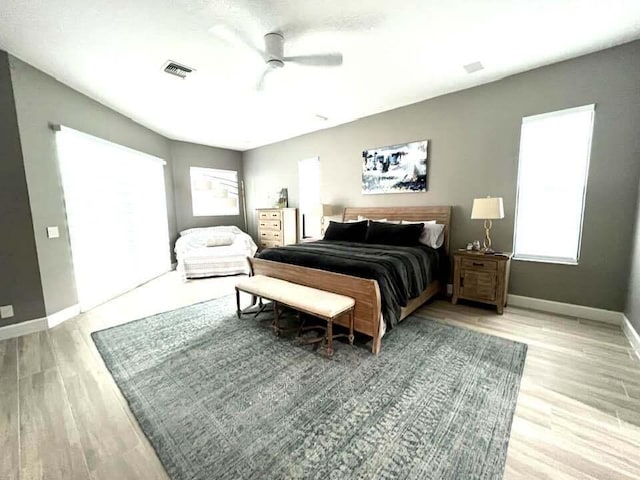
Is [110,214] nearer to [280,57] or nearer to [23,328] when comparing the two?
[23,328]

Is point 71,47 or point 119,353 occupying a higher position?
point 71,47

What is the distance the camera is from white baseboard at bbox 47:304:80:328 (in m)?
2.90

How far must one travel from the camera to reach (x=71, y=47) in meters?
2.40

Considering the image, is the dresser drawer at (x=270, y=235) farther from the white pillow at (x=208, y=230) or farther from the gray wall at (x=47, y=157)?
the gray wall at (x=47, y=157)

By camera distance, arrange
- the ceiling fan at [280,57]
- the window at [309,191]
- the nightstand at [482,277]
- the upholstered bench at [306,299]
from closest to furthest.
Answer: the upholstered bench at [306,299] → the ceiling fan at [280,57] → the nightstand at [482,277] → the window at [309,191]

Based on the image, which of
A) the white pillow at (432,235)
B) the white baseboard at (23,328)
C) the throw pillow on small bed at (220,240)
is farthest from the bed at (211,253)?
the white pillow at (432,235)

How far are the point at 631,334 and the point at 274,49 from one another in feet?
13.6

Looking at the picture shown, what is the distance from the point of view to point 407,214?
13.3ft

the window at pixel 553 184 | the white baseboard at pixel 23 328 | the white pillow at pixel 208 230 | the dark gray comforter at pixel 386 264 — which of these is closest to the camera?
the dark gray comforter at pixel 386 264

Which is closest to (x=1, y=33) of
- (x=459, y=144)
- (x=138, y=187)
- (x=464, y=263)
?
(x=138, y=187)

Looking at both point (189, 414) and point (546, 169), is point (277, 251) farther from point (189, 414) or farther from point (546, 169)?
point (546, 169)

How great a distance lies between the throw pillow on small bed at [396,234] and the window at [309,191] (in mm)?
1861

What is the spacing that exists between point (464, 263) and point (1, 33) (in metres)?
5.02

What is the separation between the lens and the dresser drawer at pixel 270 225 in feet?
18.7
